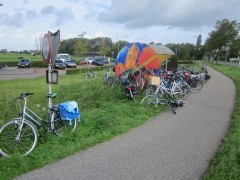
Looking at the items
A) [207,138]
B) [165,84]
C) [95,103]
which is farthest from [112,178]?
[165,84]

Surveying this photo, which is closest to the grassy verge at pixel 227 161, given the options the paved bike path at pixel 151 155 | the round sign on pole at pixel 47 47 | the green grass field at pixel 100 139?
the green grass field at pixel 100 139

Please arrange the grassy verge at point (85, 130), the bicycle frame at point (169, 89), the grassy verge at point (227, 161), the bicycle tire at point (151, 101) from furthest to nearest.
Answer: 1. the bicycle frame at point (169, 89)
2. the bicycle tire at point (151, 101)
3. the grassy verge at point (85, 130)
4. the grassy verge at point (227, 161)

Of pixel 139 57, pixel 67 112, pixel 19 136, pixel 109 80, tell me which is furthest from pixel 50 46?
pixel 109 80

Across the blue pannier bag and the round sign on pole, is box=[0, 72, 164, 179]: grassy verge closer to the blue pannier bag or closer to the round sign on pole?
the blue pannier bag

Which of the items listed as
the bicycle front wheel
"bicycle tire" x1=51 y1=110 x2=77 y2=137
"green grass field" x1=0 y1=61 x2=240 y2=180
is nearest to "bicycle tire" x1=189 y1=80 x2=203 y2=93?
"green grass field" x1=0 y1=61 x2=240 y2=180

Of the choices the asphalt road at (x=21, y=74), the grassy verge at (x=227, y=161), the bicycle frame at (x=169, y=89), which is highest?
the bicycle frame at (x=169, y=89)

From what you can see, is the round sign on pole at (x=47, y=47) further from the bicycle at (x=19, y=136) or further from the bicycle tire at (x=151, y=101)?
the bicycle tire at (x=151, y=101)

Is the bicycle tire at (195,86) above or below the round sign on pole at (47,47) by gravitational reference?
below

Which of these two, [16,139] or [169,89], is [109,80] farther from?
[16,139]

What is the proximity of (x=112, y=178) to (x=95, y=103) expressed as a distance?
18.9 ft

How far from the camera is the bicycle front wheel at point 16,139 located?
4.34 metres

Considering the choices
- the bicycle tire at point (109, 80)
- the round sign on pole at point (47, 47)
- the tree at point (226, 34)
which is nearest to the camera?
the round sign on pole at point (47, 47)

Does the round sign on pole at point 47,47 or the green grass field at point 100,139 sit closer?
the green grass field at point 100,139

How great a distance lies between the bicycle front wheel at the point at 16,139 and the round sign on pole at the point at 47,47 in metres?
1.46
